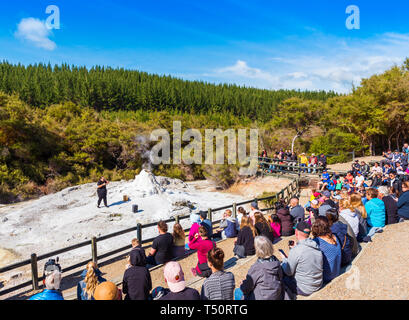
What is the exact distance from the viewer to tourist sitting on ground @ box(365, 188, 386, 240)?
7.80 meters

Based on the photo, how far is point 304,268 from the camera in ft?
14.9

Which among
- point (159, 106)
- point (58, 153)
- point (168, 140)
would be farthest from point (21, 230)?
point (159, 106)

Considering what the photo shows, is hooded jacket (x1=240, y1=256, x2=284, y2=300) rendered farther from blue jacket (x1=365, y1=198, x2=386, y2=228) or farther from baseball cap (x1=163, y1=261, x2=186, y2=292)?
blue jacket (x1=365, y1=198, x2=386, y2=228)

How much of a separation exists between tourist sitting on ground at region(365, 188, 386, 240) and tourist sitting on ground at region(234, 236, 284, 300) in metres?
4.95

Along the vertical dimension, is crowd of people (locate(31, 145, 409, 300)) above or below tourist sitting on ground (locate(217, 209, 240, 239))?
above

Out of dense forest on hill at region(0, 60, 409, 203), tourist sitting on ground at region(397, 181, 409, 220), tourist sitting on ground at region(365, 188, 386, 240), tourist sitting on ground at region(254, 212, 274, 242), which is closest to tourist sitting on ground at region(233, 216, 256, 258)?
tourist sitting on ground at region(254, 212, 274, 242)

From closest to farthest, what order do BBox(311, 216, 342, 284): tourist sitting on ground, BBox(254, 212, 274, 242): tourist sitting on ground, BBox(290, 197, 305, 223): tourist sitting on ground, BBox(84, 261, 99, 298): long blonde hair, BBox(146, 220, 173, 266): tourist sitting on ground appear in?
1. BBox(84, 261, 99, 298): long blonde hair
2. BBox(311, 216, 342, 284): tourist sitting on ground
3. BBox(146, 220, 173, 266): tourist sitting on ground
4. BBox(254, 212, 274, 242): tourist sitting on ground
5. BBox(290, 197, 305, 223): tourist sitting on ground

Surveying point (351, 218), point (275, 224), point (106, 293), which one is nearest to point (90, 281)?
point (106, 293)

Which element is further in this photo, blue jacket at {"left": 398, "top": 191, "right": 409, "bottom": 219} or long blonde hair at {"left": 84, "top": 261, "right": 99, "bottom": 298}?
blue jacket at {"left": 398, "top": 191, "right": 409, "bottom": 219}

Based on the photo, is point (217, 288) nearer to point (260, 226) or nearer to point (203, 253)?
point (203, 253)

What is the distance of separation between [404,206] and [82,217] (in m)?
13.0

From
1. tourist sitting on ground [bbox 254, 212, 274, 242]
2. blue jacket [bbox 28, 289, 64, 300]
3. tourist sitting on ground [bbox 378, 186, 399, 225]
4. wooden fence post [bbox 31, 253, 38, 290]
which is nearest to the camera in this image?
blue jacket [bbox 28, 289, 64, 300]
